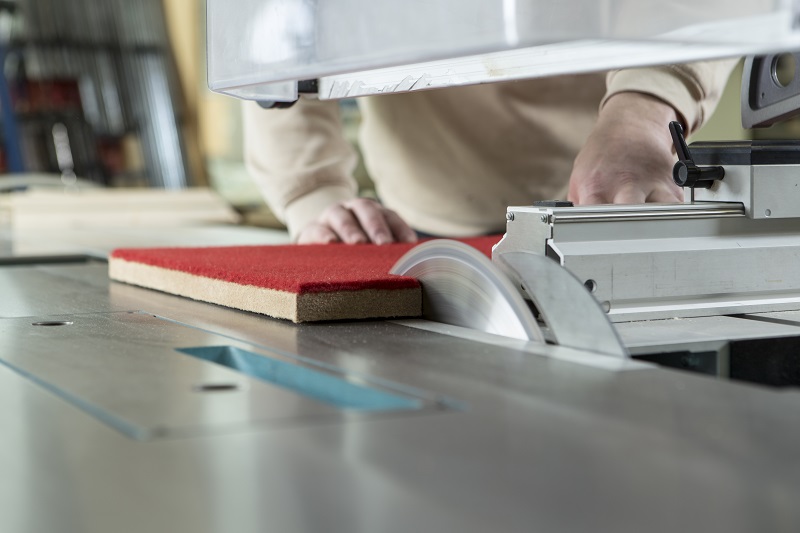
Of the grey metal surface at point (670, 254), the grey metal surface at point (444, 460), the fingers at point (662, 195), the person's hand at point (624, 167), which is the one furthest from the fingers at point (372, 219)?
the grey metal surface at point (444, 460)

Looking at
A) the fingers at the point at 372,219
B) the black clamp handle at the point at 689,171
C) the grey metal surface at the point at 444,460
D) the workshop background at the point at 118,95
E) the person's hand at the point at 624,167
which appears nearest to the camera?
the grey metal surface at the point at 444,460

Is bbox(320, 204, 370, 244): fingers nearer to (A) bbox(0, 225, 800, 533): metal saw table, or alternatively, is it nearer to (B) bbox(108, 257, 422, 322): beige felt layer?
(B) bbox(108, 257, 422, 322): beige felt layer

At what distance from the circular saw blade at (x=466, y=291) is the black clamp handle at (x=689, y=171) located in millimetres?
265

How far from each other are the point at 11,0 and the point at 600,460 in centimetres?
780

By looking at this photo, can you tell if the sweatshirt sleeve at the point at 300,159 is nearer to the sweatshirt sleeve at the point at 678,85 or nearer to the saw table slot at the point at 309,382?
the sweatshirt sleeve at the point at 678,85

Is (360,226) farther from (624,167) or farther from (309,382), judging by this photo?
(309,382)

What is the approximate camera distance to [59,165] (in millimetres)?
7156

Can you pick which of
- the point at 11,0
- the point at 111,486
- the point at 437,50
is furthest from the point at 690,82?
the point at 11,0

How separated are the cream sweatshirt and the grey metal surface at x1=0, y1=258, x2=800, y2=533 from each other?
1.34m

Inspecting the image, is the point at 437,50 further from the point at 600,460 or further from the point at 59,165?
the point at 59,165

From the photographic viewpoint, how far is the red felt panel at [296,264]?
96cm

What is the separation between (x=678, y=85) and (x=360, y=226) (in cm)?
54

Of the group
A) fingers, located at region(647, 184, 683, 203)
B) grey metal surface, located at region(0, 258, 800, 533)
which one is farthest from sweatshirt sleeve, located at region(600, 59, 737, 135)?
grey metal surface, located at region(0, 258, 800, 533)

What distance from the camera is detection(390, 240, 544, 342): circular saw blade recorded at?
32.8 inches
